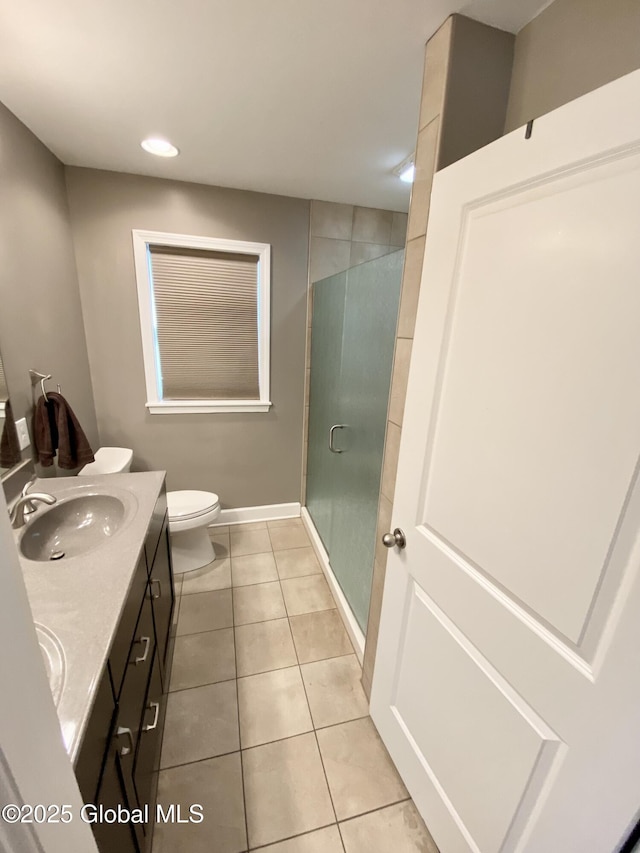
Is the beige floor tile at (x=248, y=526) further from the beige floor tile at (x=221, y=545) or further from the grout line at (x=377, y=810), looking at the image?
the grout line at (x=377, y=810)

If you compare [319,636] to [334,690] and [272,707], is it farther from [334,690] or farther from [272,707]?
[272,707]

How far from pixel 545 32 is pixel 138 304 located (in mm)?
2042

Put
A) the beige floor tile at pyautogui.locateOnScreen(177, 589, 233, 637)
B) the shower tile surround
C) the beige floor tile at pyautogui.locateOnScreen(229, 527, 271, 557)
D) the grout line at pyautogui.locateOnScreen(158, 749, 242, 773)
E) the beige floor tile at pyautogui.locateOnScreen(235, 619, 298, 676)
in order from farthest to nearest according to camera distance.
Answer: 1. the beige floor tile at pyautogui.locateOnScreen(229, 527, 271, 557)
2. the beige floor tile at pyautogui.locateOnScreen(177, 589, 233, 637)
3. the beige floor tile at pyautogui.locateOnScreen(235, 619, 298, 676)
4. the grout line at pyautogui.locateOnScreen(158, 749, 242, 773)
5. the shower tile surround

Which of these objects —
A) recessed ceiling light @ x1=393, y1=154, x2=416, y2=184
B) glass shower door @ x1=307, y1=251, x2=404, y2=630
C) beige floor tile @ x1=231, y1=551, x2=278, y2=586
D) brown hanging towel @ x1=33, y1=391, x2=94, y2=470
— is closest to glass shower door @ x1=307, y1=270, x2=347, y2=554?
glass shower door @ x1=307, y1=251, x2=404, y2=630

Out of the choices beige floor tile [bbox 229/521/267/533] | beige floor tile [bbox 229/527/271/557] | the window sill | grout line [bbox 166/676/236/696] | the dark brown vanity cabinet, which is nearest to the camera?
the dark brown vanity cabinet

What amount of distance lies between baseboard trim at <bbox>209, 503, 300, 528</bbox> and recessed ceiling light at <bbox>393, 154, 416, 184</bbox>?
225 cm

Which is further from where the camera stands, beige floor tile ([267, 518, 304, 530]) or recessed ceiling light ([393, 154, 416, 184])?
beige floor tile ([267, 518, 304, 530])

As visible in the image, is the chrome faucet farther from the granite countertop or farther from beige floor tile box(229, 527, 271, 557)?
beige floor tile box(229, 527, 271, 557)

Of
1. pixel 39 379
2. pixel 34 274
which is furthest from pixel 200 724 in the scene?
pixel 34 274

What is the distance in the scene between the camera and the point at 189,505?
6.83ft

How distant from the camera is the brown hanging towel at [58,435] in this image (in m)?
1.49

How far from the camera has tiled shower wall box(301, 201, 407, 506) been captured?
2178 mm

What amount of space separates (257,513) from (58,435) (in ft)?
4.86

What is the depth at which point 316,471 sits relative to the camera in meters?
2.43
